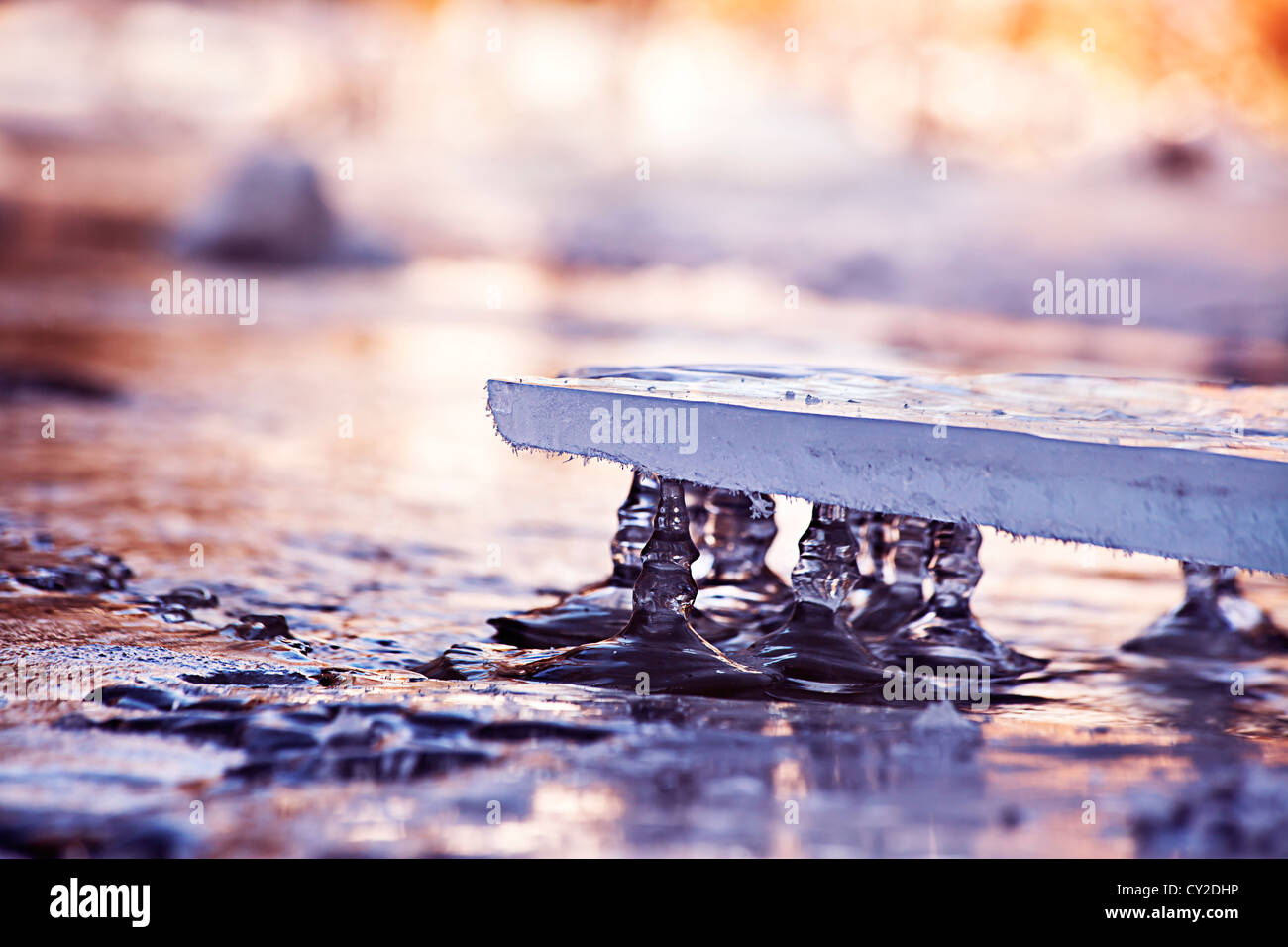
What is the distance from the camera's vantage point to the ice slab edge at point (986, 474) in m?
1.24

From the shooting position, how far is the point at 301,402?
4727 millimetres

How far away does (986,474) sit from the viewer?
134 centimetres

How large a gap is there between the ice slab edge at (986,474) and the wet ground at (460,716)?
0.75 ft

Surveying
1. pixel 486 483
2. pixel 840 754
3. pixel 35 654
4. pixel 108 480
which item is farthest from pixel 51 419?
pixel 840 754

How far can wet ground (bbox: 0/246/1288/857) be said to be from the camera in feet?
3.51

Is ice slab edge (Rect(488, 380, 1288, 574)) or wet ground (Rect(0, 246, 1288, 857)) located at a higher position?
ice slab edge (Rect(488, 380, 1288, 574))

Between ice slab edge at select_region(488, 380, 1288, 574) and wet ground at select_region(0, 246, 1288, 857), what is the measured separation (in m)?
0.23

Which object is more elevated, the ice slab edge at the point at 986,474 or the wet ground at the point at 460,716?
the ice slab edge at the point at 986,474

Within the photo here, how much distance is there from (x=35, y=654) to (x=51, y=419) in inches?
110

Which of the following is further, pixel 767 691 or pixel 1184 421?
pixel 1184 421

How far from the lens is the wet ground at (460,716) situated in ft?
3.51
